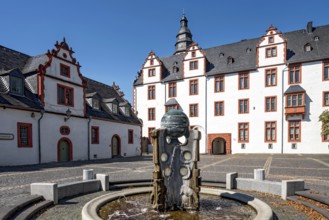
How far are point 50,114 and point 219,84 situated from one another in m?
22.1

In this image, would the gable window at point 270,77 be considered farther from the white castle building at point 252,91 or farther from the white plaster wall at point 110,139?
the white plaster wall at point 110,139

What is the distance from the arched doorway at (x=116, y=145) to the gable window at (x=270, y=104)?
754 inches

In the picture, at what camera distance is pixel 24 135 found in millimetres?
16938

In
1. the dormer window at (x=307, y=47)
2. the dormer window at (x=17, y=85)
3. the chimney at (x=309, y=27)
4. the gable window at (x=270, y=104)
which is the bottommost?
the gable window at (x=270, y=104)

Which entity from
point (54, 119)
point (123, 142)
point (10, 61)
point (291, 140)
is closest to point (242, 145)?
point (291, 140)

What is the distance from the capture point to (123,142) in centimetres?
2767

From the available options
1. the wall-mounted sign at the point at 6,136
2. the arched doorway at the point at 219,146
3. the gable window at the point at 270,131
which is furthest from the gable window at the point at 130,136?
the gable window at the point at 270,131

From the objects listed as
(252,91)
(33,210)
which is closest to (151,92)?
(252,91)

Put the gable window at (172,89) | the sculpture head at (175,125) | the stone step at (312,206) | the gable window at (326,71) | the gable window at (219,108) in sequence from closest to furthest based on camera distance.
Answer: the stone step at (312,206) < the sculpture head at (175,125) < the gable window at (326,71) < the gable window at (219,108) < the gable window at (172,89)

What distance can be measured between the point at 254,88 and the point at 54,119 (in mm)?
24112

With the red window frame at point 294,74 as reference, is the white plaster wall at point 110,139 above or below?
below

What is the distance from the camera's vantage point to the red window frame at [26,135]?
648 inches

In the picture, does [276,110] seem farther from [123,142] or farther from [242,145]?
[123,142]

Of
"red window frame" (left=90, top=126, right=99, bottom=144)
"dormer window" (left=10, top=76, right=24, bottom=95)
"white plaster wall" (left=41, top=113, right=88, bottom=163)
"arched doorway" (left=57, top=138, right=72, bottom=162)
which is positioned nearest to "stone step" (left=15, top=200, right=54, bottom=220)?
"white plaster wall" (left=41, top=113, right=88, bottom=163)
